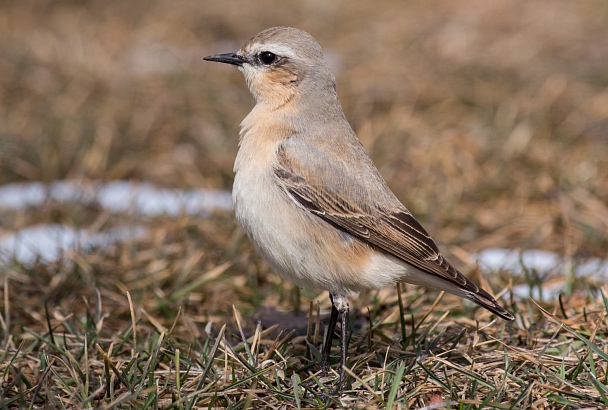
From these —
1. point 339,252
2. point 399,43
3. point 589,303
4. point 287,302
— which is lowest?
point 287,302

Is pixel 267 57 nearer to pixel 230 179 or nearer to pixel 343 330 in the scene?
pixel 343 330

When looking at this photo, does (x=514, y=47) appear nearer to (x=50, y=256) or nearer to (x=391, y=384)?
(x=50, y=256)

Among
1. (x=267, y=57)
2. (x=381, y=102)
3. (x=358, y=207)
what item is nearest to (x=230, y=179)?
(x=381, y=102)

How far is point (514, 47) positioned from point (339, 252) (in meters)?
8.21

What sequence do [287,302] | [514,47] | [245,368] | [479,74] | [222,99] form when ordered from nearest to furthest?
[245,368]
[287,302]
[222,99]
[479,74]
[514,47]

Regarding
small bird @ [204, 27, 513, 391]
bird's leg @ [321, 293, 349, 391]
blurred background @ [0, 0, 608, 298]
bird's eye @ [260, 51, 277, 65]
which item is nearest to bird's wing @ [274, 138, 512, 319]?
small bird @ [204, 27, 513, 391]

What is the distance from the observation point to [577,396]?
4.13 metres

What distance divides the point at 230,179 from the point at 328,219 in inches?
152

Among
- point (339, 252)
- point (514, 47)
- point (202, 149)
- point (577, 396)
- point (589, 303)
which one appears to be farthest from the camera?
point (514, 47)

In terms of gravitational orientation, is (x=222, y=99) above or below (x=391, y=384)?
above

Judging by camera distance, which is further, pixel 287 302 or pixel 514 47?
pixel 514 47

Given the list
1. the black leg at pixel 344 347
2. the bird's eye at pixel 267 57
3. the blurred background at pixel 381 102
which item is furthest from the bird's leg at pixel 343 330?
the blurred background at pixel 381 102

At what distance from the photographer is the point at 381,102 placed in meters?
10.5

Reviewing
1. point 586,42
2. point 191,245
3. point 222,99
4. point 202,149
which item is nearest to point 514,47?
point 586,42
